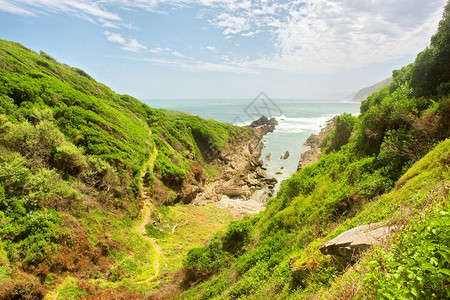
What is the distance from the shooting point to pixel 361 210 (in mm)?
8469

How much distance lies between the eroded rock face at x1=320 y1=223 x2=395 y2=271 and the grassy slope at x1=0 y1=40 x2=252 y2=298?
11528 mm

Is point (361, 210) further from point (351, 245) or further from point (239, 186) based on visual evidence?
point (239, 186)

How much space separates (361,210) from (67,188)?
59.0 feet

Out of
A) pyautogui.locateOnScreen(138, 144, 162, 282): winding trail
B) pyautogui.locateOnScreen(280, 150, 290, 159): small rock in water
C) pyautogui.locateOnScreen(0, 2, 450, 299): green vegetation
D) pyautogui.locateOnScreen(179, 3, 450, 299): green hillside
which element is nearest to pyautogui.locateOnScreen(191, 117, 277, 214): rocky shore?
pyautogui.locateOnScreen(280, 150, 290, 159): small rock in water

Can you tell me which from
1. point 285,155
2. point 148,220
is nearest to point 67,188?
point 148,220

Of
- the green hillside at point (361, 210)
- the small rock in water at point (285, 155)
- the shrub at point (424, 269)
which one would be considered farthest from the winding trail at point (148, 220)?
the small rock in water at point (285, 155)

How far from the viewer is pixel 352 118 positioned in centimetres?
1934

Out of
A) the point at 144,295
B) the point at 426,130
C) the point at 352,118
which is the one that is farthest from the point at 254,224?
the point at 352,118

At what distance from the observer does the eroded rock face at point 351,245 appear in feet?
16.3

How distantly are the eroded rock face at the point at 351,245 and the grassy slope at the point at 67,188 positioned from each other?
11.5 m

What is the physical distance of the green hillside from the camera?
384cm

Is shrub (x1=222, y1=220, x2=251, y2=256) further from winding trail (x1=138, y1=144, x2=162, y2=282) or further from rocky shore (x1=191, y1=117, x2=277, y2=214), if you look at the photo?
rocky shore (x1=191, y1=117, x2=277, y2=214)

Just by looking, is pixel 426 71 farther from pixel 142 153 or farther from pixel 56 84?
pixel 56 84

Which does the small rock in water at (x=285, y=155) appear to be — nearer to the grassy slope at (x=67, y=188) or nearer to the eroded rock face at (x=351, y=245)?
the grassy slope at (x=67, y=188)
